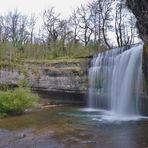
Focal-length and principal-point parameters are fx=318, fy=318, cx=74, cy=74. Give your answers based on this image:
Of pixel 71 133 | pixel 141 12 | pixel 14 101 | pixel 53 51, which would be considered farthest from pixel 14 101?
pixel 53 51

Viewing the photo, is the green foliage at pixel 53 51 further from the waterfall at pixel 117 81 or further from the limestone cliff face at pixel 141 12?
the limestone cliff face at pixel 141 12

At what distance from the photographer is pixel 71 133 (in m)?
11.7

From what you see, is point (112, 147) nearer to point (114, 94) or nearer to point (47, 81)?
point (114, 94)

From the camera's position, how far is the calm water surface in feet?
33.1

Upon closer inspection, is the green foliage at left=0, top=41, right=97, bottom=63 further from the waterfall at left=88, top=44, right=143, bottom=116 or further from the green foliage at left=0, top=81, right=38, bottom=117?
the green foliage at left=0, top=81, right=38, bottom=117

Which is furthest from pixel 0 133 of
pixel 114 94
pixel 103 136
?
pixel 114 94

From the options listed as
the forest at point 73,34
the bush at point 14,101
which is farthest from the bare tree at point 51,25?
the bush at point 14,101

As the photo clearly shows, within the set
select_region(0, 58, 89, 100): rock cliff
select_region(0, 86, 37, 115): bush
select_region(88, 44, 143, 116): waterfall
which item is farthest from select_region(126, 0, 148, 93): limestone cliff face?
select_region(0, 58, 89, 100): rock cliff

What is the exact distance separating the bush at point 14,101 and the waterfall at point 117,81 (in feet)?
17.4

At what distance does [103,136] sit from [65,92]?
12.5m

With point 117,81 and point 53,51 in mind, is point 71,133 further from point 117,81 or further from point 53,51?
point 53,51

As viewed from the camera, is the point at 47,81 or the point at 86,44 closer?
the point at 47,81

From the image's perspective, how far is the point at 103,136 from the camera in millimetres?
11164

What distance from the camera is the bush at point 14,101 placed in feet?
53.8
